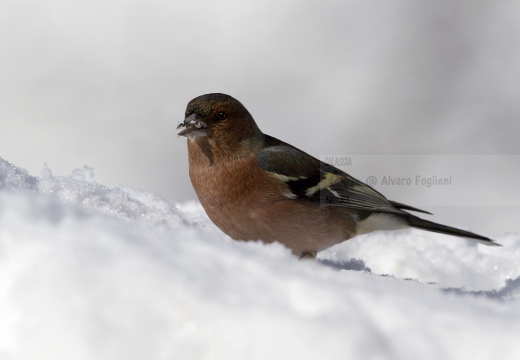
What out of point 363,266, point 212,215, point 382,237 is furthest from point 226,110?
point 382,237

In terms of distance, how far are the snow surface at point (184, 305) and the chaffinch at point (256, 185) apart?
1.52 m

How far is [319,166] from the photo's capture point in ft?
15.0

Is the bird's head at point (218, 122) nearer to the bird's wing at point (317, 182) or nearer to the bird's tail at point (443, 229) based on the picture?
the bird's wing at point (317, 182)

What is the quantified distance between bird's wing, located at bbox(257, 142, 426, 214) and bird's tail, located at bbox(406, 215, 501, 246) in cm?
14

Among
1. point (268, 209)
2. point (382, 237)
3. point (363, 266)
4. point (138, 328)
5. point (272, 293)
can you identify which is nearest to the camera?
point (138, 328)

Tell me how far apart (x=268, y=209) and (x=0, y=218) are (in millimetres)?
2050

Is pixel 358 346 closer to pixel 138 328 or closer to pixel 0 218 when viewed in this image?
pixel 138 328

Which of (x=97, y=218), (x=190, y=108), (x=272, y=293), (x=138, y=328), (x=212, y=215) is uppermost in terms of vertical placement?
(x=190, y=108)

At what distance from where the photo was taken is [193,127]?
3994 mm

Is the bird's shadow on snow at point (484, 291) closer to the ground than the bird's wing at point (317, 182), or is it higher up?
closer to the ground

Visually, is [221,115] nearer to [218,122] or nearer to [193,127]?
[218,122]

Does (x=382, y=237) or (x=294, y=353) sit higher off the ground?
(x=382, y=237)

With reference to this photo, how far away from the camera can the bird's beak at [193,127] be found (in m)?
3.96

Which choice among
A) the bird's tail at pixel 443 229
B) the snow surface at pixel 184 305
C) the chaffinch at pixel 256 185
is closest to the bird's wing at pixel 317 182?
the chaffinch at pixel 256 185
